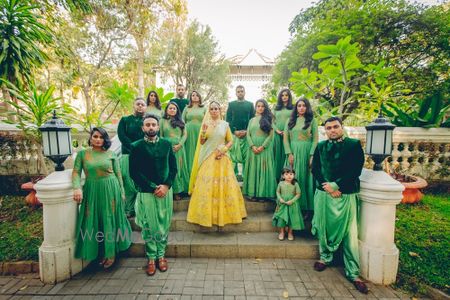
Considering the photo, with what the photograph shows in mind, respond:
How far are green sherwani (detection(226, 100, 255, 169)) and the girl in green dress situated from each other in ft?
7.85

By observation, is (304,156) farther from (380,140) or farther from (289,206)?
(380,140)

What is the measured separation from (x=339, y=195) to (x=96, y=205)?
302 centimetres

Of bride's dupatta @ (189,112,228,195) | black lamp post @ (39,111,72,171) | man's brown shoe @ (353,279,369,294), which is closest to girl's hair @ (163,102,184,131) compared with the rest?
bride's dupatta @ (189,112,228,195)

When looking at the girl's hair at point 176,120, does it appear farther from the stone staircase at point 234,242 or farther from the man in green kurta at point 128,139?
the stone staircase at point 234,242

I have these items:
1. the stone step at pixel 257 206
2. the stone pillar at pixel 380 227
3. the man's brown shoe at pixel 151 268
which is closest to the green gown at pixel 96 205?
the man's brown shoe at pixel 151 268

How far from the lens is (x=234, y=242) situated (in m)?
3.28

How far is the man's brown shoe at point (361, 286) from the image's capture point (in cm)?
257

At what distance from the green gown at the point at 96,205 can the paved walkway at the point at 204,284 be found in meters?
0.33

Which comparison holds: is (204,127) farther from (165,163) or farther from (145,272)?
(145,272)

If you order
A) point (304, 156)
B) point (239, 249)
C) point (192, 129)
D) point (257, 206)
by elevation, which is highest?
point (192, 129)

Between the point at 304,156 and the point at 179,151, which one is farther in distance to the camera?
the point at 179,151

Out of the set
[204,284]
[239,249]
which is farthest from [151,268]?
[239,249]

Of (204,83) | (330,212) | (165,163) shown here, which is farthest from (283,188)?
(204,83)

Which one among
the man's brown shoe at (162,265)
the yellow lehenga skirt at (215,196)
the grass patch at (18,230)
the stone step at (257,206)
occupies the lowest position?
the man's brown shoe at (162,265)
